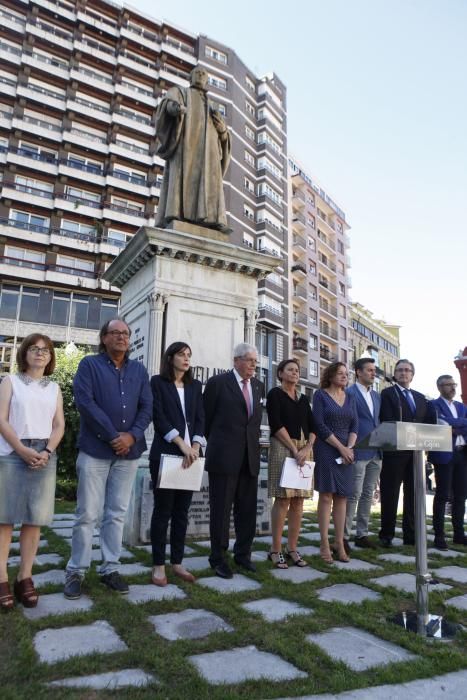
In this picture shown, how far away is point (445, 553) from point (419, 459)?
2.91 m

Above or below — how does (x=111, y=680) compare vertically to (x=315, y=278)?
below

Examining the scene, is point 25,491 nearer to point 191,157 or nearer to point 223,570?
point 223,570

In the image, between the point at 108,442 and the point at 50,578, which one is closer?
the point at 108,442

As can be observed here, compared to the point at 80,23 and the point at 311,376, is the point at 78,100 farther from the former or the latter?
the point at 311,376

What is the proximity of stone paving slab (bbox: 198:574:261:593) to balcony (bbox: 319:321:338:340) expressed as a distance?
167ft

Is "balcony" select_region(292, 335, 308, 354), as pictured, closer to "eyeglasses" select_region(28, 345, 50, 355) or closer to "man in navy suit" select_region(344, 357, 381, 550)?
"man in navy suit" select_region(344, 357, 381, 550)

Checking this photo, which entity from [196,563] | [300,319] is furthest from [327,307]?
[196,563]

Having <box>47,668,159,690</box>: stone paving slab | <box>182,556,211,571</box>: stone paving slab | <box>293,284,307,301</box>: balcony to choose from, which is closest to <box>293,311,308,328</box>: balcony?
<box>293,284,307,301</box>: balcony

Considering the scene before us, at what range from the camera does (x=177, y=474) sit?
4.28 meters

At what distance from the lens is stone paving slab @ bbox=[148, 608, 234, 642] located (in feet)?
9.45

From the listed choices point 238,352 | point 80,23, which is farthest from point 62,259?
point 238,352

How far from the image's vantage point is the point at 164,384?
15.1 feet

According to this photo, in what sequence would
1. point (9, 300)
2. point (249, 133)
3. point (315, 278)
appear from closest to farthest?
point (9, 300)
point (249, 133)
point (315, 278)

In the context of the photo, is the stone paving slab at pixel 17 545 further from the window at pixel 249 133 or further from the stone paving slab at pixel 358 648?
the window at pixel 249 133
